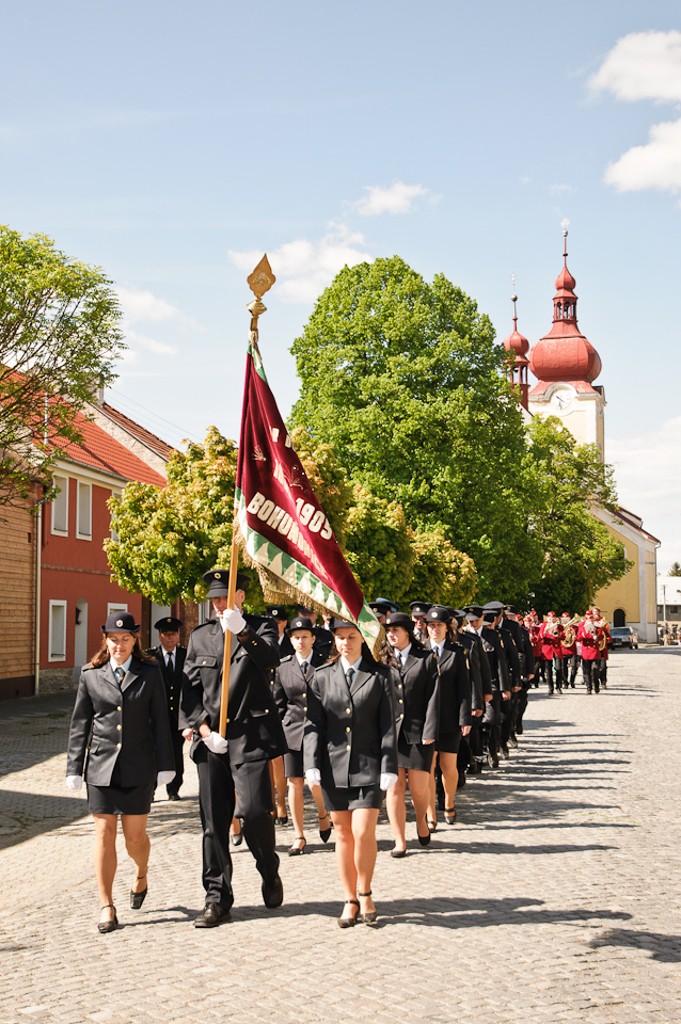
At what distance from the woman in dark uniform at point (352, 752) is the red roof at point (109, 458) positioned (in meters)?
27.8

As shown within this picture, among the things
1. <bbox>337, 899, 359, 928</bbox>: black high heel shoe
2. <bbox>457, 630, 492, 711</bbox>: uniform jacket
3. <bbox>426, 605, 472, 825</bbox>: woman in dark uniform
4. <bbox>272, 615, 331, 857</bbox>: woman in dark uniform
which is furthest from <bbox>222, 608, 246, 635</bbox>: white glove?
<bbox>457, 630, 492, 711</bbox>: uniform jacket

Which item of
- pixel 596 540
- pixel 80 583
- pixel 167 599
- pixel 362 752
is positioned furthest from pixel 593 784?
pixel 596 540

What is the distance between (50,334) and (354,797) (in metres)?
10.3

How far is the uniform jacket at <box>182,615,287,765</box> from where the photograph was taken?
7.86 metres

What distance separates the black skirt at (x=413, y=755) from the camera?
34.4 feet

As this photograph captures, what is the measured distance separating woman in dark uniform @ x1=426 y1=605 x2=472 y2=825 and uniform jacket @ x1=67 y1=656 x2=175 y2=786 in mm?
3977

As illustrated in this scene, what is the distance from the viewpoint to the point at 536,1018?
18.5 ft

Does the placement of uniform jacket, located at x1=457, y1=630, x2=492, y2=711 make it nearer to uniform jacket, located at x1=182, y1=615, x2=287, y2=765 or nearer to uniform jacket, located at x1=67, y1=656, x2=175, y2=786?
uniform jacket, located at x1=182, y1=615, x2=287, y2=765

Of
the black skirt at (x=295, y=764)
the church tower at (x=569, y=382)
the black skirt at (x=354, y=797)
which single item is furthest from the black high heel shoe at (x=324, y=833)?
the church tower at (x=569, y=382)

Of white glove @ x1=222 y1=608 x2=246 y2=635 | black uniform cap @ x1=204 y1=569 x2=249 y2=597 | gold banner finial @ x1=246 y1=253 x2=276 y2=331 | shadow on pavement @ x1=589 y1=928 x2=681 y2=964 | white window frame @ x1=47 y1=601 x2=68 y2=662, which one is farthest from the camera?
white window frame @ x1=47 y1=601 x2=68 y2=662

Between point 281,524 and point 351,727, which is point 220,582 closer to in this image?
point 281,524

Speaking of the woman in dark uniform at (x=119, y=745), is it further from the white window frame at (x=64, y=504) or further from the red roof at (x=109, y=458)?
the red roof at (x=109, y=458)

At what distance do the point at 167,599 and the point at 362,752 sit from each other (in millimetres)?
12974

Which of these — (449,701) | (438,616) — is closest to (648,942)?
(449,701)
